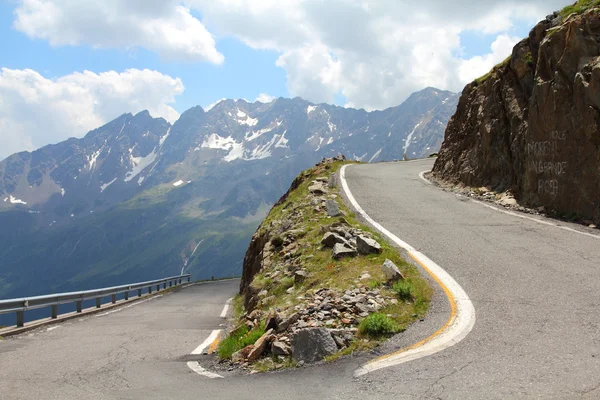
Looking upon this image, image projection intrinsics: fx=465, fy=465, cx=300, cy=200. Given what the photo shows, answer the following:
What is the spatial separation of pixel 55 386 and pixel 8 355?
3.31m

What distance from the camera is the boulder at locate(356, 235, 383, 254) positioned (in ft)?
36.0

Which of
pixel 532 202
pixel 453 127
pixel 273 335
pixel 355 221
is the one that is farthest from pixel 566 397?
pixel 453 127

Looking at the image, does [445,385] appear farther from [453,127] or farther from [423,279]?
[453,127]

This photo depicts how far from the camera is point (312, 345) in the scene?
6789mm

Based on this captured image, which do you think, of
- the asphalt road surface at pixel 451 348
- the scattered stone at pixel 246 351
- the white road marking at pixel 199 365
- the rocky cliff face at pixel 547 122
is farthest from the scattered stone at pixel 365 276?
the rocky cliff face at pixel 547 122

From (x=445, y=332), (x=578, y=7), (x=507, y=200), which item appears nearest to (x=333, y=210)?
(x=507, y=200)

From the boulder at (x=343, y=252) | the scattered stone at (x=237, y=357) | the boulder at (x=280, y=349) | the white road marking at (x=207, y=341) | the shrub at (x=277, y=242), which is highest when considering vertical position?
the shrub at (x=277, y=242)

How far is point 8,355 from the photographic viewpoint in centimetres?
900

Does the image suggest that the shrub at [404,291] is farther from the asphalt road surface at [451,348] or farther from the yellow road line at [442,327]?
the yellow road line at [442,327]

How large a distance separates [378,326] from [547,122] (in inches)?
495

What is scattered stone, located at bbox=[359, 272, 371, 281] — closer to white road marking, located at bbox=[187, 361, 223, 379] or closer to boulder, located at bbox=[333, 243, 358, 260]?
boulder, located at bbox=[333, 243, 358, 260]

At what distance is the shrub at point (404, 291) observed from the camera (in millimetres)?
8414

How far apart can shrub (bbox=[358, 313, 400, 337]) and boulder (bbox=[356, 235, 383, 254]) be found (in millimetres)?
3809

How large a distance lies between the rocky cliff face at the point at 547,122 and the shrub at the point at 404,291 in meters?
8.76
